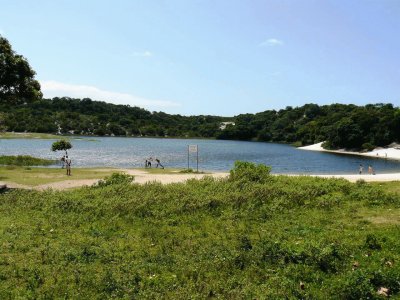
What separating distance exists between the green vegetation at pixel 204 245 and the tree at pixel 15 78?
1257 cm

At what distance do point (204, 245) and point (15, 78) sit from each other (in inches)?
939

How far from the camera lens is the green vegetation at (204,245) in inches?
381

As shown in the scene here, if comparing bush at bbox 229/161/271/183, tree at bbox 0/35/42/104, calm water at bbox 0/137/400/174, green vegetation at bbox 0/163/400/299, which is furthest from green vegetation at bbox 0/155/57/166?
bush at bbox 229/161/271/183

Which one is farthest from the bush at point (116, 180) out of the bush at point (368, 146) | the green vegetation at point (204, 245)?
the bush at point (368, 146)

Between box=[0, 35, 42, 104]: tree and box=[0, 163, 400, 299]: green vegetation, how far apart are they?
41.2ft

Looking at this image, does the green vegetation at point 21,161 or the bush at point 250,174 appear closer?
the bush at point 250,174

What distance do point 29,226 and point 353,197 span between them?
1548cm

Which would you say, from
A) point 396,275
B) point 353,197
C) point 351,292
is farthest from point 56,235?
point 353,197

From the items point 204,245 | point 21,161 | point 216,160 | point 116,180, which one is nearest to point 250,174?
point 116,180

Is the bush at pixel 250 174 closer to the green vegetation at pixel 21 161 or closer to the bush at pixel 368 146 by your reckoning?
the green vegetation at pixel 21 161

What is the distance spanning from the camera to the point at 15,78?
29906 mm

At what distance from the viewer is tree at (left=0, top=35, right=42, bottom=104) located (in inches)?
1155

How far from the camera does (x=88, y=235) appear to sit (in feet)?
47.3

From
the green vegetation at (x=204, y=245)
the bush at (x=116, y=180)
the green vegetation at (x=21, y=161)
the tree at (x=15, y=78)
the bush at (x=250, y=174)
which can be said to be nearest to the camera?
the green vegetation at (x=204, y=245)
